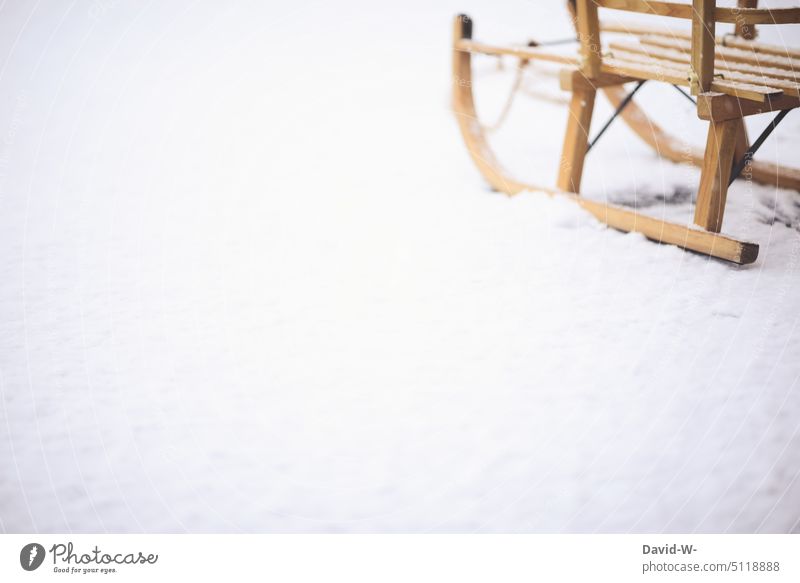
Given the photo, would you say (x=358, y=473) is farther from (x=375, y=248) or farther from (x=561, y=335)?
(x=375, y=248)

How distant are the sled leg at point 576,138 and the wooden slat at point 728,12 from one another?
0.21 meters

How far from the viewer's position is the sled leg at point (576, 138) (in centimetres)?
152

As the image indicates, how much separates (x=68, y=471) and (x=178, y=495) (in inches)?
5.7

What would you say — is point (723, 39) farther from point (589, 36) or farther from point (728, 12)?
point (728, 12)

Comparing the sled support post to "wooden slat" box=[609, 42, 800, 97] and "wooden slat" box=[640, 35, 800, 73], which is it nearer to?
"wooden slat" box=[609, 42, 800, 97]

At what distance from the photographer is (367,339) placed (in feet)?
3.70

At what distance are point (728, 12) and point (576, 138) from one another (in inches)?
17.3
